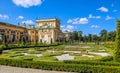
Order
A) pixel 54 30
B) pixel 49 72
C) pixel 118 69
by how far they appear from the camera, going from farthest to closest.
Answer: pixel 54 30, pixel 49 72, pixel 118 69

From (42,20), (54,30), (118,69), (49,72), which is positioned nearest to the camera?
(118,69)

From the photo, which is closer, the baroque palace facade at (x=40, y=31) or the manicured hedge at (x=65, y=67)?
the manicured hedge at (x=65, y=67)

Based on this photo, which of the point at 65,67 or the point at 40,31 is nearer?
the point at 65,67

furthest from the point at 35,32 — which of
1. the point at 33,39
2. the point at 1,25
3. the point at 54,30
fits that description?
the point at 1,25

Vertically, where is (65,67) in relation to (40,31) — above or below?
below

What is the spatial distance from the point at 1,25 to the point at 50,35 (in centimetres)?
1664

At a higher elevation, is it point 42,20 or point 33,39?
point 42,20

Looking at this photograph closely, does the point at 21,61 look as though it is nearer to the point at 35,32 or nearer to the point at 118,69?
the point at 118,69

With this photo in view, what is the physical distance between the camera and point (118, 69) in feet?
23.0

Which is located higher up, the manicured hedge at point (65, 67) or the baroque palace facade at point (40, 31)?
the baroque palace facade at point (40, 31)

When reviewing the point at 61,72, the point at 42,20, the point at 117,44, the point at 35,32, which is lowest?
the point at 61,72

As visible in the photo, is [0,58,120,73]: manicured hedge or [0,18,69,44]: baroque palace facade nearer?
[0,58,120,73]: manicured hedge

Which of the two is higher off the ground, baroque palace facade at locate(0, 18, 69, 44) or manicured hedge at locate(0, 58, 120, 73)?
baroque palace facade at locate(0, 18, 69, 44)

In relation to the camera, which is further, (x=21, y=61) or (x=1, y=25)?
(x=1, y=25)
